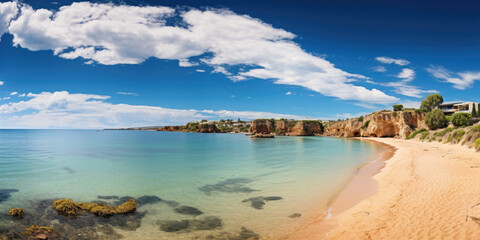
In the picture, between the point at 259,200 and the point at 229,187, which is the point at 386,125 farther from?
the point at 259,200

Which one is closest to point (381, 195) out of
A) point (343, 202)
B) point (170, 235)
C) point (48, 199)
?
point (343, 202)

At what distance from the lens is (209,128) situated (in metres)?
169

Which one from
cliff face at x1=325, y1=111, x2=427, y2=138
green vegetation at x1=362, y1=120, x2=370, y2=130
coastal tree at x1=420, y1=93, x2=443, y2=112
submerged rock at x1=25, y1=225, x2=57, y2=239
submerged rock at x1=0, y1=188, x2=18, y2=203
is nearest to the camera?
submerged rock at x1=25, y1=225, x2=57, y2=239

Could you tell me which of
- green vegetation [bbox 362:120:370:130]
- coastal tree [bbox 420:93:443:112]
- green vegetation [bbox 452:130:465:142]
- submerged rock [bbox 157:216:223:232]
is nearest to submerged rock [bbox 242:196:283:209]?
submerged rock [bbox 157:216:223:232]

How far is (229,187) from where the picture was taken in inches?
562

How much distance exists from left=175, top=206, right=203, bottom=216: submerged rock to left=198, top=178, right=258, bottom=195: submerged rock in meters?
2.58

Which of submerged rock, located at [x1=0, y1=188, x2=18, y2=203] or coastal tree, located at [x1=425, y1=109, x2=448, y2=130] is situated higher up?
coastal tree, located at [x1=425, y1=109, x2=448, y2=130]

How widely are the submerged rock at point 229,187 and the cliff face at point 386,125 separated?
2586 inches

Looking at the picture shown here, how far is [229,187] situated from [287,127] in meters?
117

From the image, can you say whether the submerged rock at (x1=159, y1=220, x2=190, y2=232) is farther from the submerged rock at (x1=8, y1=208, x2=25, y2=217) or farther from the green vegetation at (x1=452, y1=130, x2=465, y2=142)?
the green vegetation at (x1=452, y1=130, x2=465, y2=142)

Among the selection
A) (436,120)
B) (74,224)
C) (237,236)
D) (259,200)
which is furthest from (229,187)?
(436,120)

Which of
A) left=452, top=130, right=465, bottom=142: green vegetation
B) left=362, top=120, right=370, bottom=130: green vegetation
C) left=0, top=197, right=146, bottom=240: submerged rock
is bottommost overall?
left=0, top=197, right=146, bottom=240: submerged rock

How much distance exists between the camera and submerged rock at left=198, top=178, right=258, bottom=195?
44.4 feet

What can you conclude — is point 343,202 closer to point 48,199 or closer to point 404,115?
point 48,199
